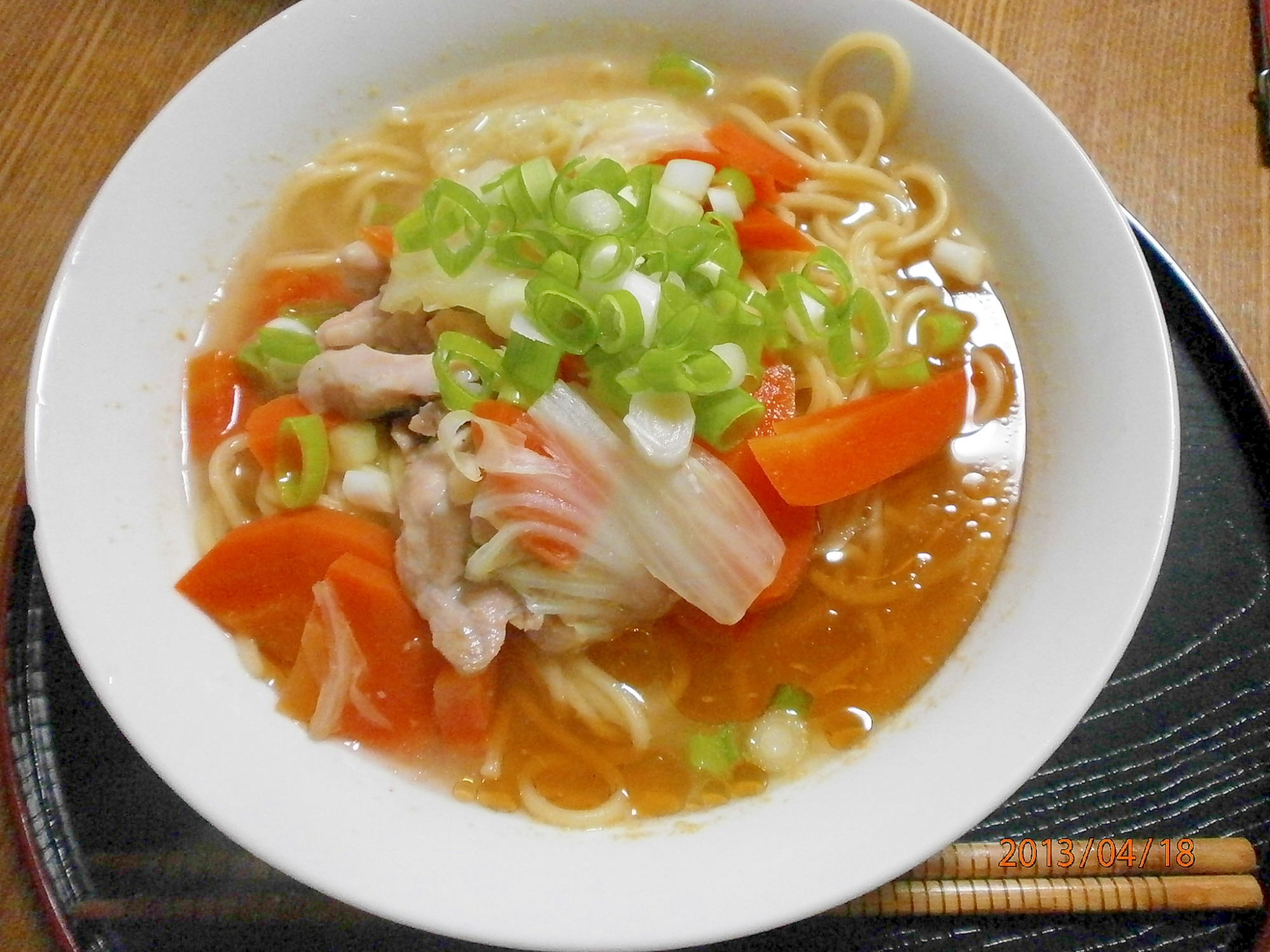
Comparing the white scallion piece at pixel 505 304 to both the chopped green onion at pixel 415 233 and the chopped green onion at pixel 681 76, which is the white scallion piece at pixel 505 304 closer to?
the chopped green onion at pixel 415 233

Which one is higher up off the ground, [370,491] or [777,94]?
[777,94]

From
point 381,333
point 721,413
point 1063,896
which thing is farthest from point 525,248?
point 1063,896

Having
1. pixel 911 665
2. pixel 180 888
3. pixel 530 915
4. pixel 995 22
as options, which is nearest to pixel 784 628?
pixel 911 665

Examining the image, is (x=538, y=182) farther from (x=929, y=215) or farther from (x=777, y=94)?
(x=929, y=215)

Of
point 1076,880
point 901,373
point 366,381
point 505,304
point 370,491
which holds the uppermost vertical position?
point 505,304

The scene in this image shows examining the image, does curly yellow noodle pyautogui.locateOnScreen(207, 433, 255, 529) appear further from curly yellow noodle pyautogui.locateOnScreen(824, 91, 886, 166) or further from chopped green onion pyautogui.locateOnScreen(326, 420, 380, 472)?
curly yellow noodle pyautogui.locateOnScreen(824, 91, 886, 166)

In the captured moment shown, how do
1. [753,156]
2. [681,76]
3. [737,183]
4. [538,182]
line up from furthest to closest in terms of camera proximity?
[681,76] < [753,156] < [737,183] < [538,182]
